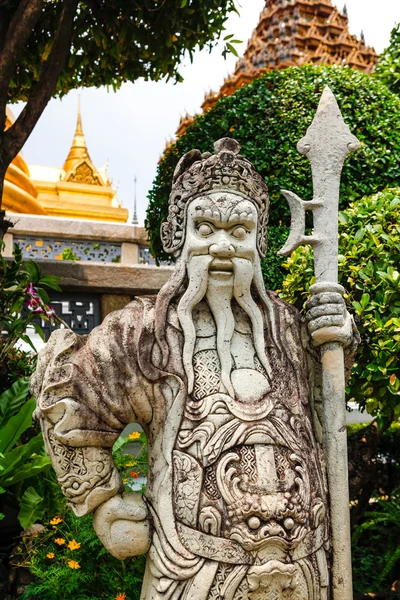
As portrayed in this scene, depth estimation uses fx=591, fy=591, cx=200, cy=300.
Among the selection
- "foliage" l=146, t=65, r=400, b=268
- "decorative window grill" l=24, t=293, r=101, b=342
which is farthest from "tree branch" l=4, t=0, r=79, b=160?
"decorative window grill" l=24, t=293, r=101, b=342

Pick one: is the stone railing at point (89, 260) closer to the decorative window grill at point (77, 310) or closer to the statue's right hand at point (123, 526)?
the decorative window grill at point (77, 310)

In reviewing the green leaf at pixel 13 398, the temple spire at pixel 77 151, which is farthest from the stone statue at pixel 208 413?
the temple spire at pixel 77 151

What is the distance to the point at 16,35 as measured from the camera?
12.4 ft

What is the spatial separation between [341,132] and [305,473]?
4.08 feet

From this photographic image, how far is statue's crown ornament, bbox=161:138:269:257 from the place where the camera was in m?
2.12

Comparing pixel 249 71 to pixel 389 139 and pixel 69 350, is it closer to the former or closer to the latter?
pixel 389 139

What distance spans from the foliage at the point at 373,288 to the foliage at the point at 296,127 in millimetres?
917

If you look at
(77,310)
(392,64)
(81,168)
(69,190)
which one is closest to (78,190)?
(69,190)

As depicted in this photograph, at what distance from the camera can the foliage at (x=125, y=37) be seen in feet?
14.3

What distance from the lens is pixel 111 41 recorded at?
4625 mm

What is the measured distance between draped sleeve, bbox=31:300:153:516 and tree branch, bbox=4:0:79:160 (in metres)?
2.38

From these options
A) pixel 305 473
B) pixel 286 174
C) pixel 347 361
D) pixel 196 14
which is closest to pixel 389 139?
pixel 286 174

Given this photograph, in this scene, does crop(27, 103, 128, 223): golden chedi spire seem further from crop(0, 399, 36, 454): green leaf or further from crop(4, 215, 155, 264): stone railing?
crop(0, 399, 36, 454): green leaf

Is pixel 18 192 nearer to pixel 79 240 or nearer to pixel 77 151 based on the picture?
pixel 79 240
